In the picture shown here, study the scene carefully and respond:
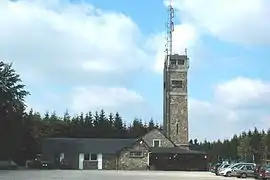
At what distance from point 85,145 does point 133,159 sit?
387 inches

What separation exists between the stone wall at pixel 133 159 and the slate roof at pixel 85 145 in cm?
250

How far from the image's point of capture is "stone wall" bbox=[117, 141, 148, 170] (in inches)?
3580

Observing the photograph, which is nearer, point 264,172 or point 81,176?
point 81,176

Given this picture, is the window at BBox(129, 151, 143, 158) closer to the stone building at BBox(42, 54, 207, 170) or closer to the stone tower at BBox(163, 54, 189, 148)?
the stone building at BBox(42, 54, 207, 170)

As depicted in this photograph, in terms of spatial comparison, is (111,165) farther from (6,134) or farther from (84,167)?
(6,134)

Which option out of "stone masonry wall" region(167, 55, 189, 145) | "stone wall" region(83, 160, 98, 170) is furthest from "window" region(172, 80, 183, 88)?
"stone wall" region(83, 160, 98, 170)

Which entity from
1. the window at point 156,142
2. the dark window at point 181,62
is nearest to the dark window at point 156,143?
the window at point 156,142

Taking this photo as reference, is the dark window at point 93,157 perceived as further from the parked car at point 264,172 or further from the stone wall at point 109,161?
the parked car at point 264,172

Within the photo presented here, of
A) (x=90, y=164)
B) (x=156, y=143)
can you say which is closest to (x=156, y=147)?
(x=156, y=143)

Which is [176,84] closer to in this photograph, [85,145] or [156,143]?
[156,143]

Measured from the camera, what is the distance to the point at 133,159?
91688 millimetres

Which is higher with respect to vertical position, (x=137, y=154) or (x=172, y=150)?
(x=172, y=150)

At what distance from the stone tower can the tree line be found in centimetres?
971

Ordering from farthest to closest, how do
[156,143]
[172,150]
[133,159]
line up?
[156,143] < [172,150] < [133,159]
